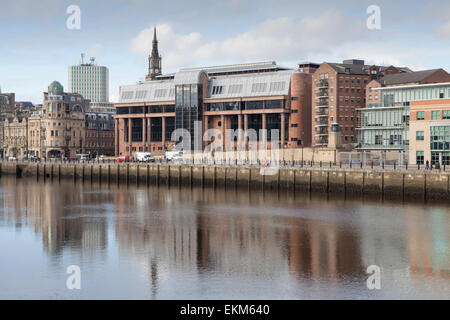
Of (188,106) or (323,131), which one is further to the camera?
(188,106)

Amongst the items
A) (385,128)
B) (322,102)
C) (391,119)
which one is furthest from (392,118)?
(322,102)

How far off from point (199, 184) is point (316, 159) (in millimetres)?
31714

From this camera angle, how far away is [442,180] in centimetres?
8025

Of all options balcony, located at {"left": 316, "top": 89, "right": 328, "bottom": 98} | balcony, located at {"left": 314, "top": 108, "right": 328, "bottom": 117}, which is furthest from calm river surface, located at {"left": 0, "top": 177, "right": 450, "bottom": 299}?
balcony, located at {"left": 316, "top": 89, "right": 328, "bottom": 98}

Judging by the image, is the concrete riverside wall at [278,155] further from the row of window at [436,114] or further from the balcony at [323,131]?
the row of window at [436,114]

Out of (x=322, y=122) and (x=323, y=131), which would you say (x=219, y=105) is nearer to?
(x=322, y=122)

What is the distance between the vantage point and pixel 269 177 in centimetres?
9981

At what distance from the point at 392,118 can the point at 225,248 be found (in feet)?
262

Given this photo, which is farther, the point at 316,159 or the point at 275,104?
the point at 275,104

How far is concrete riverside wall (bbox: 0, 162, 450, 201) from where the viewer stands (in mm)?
82250

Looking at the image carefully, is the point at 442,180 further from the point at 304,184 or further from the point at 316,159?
the point at 316,159

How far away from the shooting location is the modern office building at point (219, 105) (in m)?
160

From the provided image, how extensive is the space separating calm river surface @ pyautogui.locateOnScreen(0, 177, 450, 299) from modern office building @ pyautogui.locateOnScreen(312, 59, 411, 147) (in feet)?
233
